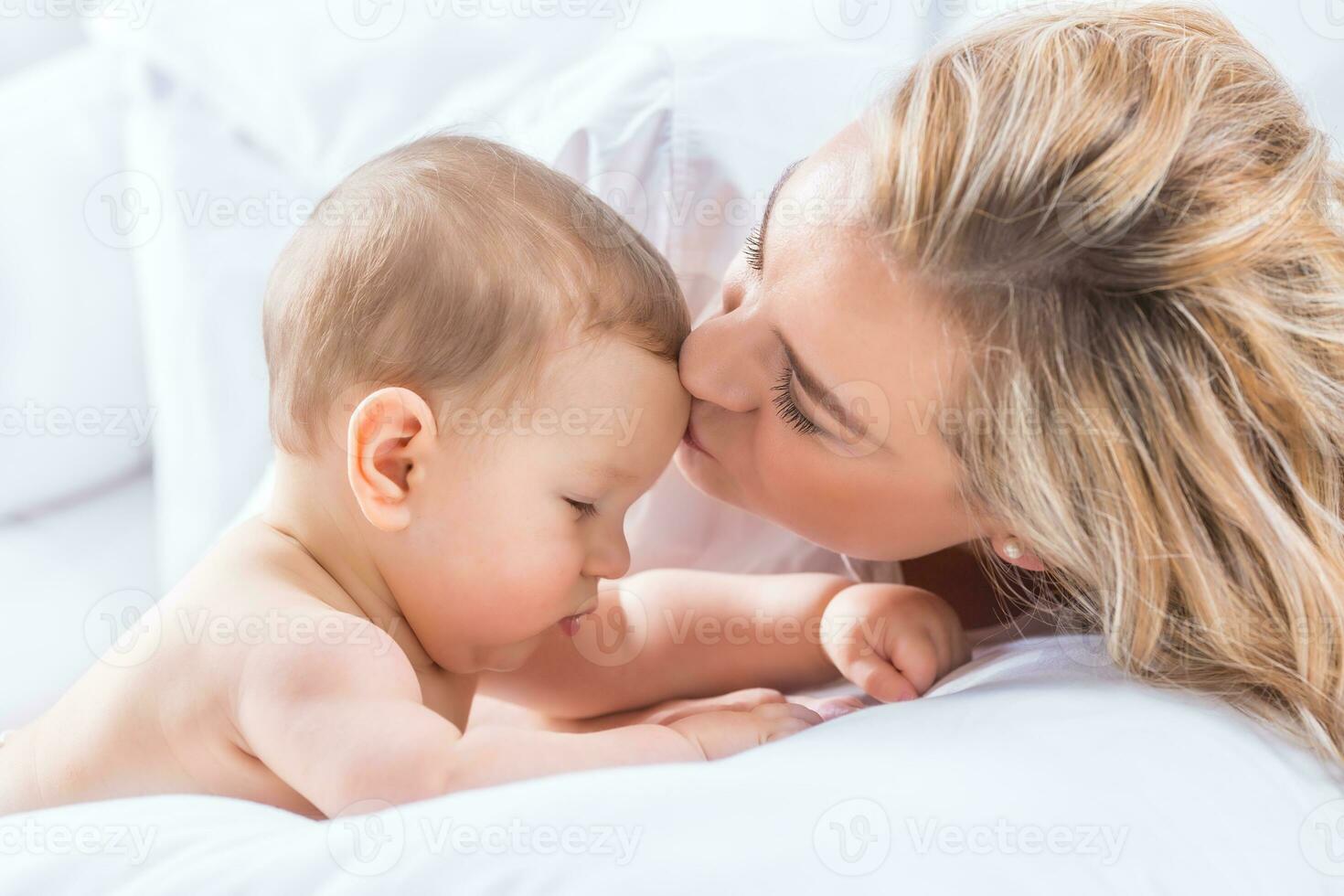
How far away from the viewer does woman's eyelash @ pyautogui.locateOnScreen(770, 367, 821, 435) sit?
1.00 m

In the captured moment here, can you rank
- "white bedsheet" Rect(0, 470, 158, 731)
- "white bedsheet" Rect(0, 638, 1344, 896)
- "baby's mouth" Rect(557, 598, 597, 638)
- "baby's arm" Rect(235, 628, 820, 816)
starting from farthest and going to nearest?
"white bedsheet" Rect(0, 470, 158, 731) → "baby's mouth" Rect(557, 598, 597, 638) → "baby's arm" Rect(235, 628, 820, 816) → "white bedsheet" Rect(0, 638, 1344, 896)

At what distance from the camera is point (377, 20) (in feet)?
5.59

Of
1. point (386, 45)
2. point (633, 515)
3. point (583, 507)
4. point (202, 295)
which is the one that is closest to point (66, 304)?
point (202, 295)

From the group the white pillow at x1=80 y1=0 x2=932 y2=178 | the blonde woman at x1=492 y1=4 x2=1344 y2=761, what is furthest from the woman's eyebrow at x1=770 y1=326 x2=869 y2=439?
the white pillow at x1=80 y1=0 x2=932 y2=178

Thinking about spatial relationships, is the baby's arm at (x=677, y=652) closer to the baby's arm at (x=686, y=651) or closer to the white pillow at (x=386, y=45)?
the baby's arm at (x=686, y=651)

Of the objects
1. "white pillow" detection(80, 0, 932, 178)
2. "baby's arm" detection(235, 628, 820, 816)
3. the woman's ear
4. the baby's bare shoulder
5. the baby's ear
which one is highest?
"white pillow" detection(80, 0, 932, 178)

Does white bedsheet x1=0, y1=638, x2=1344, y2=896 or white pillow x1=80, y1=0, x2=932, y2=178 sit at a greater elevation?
white pillow x1=80, y1=0, x2=932, y2=178

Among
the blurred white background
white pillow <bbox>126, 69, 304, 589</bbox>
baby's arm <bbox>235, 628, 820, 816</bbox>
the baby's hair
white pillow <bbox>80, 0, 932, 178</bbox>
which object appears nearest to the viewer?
baby's arm <bbox>235, 628, 820, 816</bbox>

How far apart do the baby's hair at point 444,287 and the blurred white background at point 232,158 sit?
1.11 feet

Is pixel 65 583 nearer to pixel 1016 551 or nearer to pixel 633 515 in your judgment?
pixel 633 515

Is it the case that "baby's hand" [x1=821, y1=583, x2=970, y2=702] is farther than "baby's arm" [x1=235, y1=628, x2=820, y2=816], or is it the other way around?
"baby's hand" [x1=821, y1=583, x2=970, y2=702]

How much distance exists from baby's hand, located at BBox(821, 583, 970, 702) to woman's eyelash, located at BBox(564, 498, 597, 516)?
0.31 meters

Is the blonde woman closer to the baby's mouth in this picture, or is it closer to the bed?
A: the bed

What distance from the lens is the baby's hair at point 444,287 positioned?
96cm
